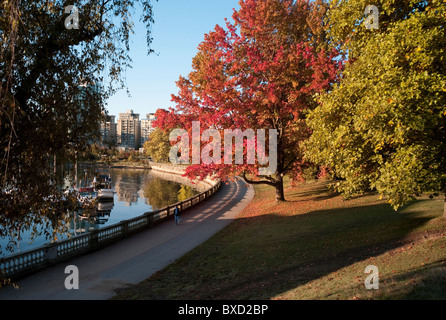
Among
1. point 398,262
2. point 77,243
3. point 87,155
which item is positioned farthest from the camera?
point 77,243

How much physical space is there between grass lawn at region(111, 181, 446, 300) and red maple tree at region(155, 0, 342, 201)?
5661mm

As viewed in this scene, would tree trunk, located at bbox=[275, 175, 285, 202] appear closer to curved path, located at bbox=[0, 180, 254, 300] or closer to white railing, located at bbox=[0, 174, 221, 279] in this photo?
curved path, located at bbox=[0, 180, 254, 300]

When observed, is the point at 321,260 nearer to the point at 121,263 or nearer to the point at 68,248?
the point at 121,263

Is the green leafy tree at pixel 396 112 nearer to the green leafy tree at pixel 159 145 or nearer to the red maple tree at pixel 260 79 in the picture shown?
the red maple tree at pixel 260 79

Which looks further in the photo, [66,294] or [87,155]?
[66,294]

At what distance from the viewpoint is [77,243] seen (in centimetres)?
1524

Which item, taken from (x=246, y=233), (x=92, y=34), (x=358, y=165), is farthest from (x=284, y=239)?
(x=92, y=34)

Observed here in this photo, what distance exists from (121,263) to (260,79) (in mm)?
15506

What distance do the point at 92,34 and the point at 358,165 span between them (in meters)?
9.47
